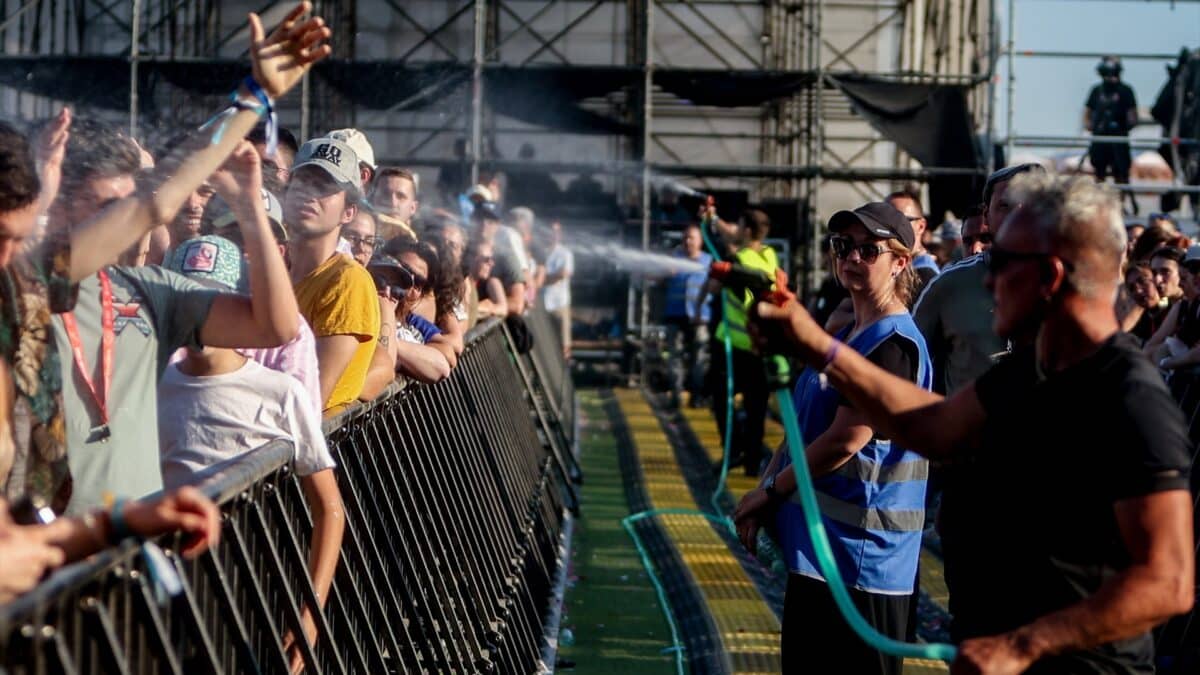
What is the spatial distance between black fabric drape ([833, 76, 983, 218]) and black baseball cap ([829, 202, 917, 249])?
13506 millimetres

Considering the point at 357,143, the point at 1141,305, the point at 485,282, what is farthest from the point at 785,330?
the point at 485,282

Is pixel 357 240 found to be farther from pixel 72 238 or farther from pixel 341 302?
pixel 72 238

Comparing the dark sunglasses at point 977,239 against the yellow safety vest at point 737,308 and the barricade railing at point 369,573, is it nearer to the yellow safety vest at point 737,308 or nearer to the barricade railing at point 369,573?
the barricade railing at point 369,573

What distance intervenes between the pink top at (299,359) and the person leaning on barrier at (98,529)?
2.04 metres

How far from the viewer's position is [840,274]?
17.0ft

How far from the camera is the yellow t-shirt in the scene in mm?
5246

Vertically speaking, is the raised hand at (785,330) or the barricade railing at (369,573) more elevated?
the raised hand at (785,330)

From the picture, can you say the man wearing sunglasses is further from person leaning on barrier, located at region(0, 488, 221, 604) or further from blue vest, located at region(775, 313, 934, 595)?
person leaning on barrier, located at region(0, 488, 221, 604)

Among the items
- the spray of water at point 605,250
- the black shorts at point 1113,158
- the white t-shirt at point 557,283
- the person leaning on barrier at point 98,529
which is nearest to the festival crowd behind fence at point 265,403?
the person leaning on barrier at point 98,529

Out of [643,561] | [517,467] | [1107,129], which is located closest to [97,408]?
[517,467]

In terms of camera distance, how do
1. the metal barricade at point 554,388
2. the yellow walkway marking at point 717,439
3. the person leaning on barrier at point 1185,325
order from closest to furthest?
the person leaning on barrier at point 1185,325 → the yellow walkway marking at point 717,439 → the metal barricade at point 554,388

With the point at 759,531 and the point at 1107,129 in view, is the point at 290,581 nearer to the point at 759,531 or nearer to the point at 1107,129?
the point at 759,531

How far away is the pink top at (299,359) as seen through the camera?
15.9ft

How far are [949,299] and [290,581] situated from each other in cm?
364
